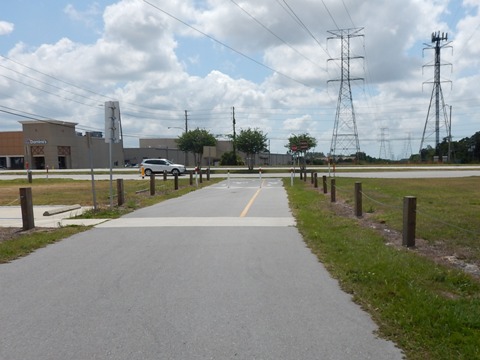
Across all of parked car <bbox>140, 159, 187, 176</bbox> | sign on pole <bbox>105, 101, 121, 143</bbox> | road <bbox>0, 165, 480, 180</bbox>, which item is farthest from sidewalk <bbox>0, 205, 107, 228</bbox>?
parked car <bbox>140, 159, 187, 176</bbox>

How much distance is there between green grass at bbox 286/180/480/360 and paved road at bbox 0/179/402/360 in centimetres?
24

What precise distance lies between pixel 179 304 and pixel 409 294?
107 inches

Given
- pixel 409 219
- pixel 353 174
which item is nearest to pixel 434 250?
pixel 409 219

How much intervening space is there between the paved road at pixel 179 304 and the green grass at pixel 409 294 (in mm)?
242

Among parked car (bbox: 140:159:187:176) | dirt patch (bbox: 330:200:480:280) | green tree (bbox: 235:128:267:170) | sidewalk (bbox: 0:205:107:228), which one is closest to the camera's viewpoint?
dirt patch (bbox: 330:200:480:280)

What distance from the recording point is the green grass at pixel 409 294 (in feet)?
14.2

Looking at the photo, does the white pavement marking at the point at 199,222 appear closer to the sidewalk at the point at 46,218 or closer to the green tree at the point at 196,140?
the sidewalk at the point at 46,218

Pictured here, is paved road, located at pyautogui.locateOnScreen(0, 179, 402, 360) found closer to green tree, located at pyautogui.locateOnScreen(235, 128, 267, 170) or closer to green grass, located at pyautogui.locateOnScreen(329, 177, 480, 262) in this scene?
green grass, located at pyautogui.locateOnScreen(329, 177, 480, 262)

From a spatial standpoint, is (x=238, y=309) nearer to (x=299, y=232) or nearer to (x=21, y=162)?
(x=299, y=232)

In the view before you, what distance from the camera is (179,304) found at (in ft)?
18.1

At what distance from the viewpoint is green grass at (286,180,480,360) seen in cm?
433

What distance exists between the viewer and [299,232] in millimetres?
11180

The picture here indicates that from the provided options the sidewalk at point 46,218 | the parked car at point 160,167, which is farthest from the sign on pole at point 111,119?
the parked car at point 160,167

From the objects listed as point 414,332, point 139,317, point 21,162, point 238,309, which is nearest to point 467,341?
point 414,332
